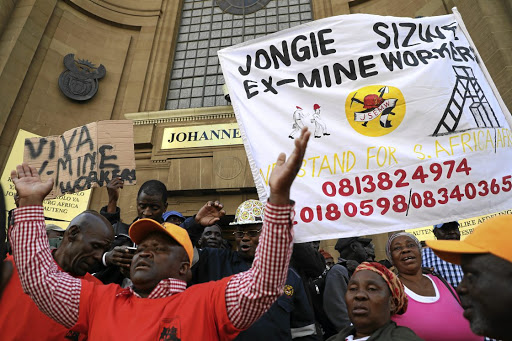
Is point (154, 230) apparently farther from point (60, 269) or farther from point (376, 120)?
point (376, 120)

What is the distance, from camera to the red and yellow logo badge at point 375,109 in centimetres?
309

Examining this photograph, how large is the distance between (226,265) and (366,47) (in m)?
2.37

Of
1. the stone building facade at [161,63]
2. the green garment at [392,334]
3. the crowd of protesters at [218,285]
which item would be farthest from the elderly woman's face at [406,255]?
the stone building facade at [161,63]

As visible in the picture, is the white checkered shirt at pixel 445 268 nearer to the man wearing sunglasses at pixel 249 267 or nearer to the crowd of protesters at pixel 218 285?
the crowd of protesters at pixel 218 285

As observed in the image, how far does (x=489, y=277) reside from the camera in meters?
1.34

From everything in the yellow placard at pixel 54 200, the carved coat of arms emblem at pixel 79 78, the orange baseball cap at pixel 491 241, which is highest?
the carved coat of arms emblem at pixel 79 78

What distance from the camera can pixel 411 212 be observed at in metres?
2.72

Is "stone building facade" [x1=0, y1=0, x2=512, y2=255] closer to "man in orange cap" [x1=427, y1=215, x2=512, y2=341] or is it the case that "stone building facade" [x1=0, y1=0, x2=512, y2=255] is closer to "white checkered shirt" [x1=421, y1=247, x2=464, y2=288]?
"white checkered shirt" [x1=421, y1=247, x2=464, y2=288]

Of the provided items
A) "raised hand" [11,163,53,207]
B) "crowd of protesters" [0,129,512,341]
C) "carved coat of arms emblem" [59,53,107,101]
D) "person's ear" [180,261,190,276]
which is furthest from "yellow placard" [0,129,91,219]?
"person's ear" [180,261,190,276]

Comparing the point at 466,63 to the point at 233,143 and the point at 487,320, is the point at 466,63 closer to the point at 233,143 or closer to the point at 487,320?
the point at 487,320

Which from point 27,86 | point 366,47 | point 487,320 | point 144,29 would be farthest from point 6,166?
point 487,320

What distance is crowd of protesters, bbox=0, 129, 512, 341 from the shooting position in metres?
1.41

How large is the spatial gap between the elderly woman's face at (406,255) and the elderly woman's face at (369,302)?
64 centimetres

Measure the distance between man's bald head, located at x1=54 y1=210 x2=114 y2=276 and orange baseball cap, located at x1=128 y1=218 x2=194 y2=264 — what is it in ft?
1.33
